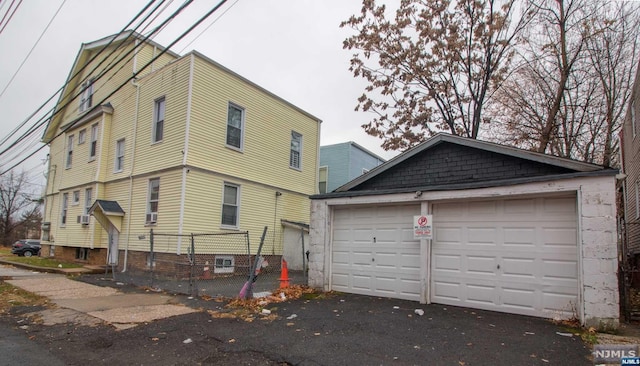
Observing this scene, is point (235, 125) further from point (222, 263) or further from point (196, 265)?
point (196, 265)

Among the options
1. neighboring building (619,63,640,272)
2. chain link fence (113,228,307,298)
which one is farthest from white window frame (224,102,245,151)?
neighboring building (619,63,640,272)

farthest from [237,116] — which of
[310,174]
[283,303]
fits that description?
[283,303]

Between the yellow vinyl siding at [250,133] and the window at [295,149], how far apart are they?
0.22 m

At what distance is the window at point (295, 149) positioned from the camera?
17234mm

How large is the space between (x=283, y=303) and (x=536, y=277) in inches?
203

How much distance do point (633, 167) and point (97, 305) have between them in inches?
747

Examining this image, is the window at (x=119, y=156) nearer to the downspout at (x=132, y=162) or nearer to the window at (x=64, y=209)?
the downspout at (x=132, y=162)

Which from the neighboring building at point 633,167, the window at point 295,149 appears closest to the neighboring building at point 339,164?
the window at point 295,149

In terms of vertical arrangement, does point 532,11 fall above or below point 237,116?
above

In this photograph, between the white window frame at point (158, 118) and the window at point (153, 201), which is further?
the white window frame at point (158, 118)

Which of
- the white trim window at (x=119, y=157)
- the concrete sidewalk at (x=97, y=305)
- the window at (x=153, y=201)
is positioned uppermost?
the white trim window at (x=119, y=157)

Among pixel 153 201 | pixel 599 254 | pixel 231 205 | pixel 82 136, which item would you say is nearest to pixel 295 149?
pixel 231 205

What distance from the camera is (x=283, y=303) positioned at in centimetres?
827

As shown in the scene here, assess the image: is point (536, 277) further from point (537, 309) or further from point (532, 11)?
point (532, 11)
